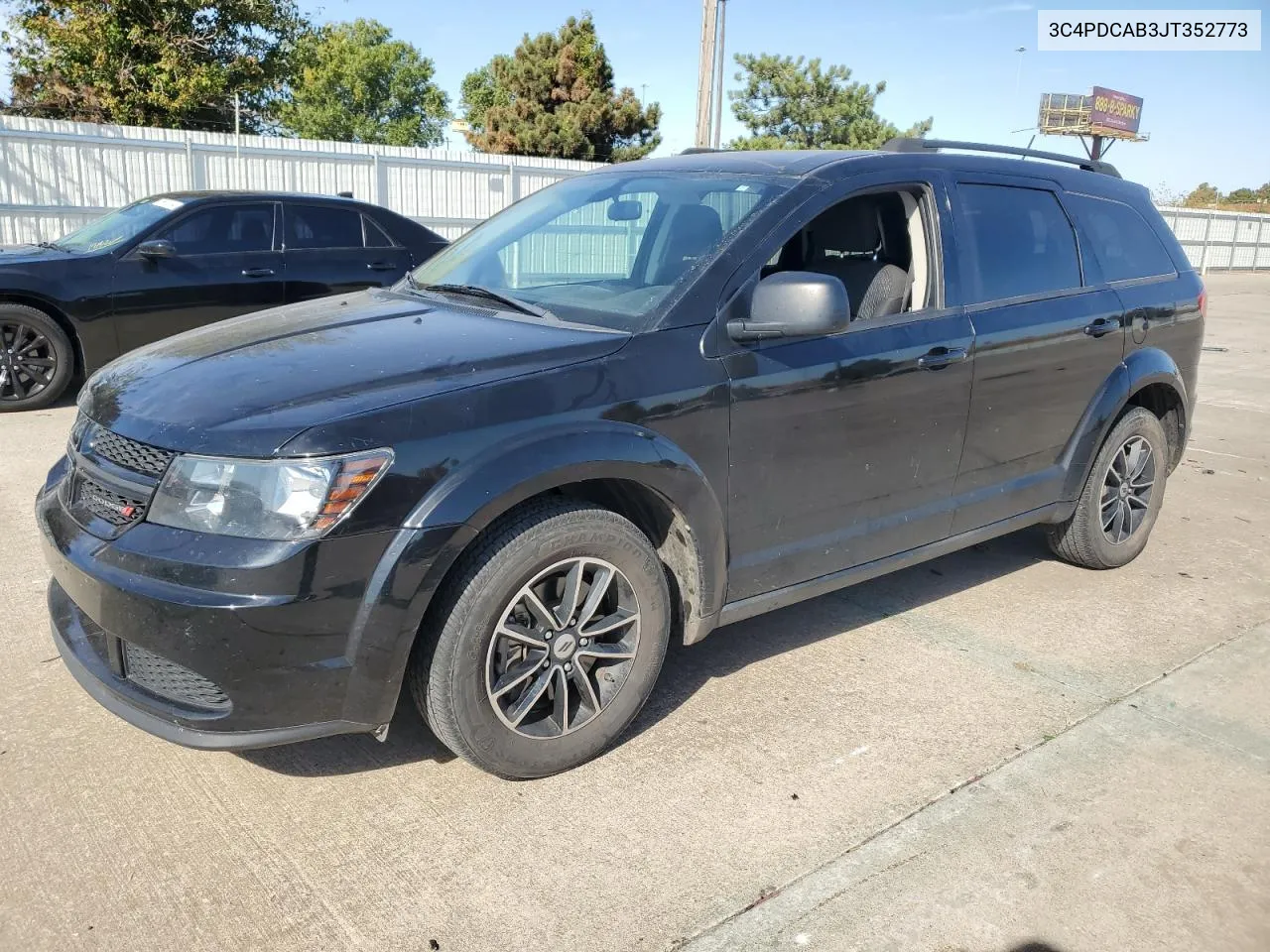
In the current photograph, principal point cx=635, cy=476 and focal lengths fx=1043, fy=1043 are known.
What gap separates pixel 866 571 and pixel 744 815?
3.91 feet

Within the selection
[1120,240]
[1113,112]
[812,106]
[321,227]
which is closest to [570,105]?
[812,106]

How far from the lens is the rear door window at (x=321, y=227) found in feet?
28.2

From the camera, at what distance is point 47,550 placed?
2938 millimetres

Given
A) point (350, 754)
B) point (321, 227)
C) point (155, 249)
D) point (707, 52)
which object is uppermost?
point (707, 52)

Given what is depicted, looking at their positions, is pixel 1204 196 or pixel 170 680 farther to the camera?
pixel 1204 196

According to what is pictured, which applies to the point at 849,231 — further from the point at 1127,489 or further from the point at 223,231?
the point at 223,231

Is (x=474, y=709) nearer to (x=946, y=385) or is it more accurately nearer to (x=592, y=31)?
(x=946, y=385)

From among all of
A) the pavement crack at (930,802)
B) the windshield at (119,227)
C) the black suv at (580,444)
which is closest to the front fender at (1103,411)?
→ the black suv at (580,444)

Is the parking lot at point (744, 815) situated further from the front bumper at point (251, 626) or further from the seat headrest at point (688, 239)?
the seat headrest at point (688, 239)

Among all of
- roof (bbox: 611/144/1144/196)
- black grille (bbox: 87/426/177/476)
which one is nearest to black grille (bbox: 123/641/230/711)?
black grille (bbox: 87/426/177/476)

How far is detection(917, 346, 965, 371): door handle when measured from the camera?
374 cm

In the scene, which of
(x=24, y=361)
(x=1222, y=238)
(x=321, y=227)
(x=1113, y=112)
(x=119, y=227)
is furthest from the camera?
(x=1113, y=112)

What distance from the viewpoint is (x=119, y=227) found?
8250mm

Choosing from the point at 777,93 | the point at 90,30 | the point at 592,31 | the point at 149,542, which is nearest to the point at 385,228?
the point at 149,542
